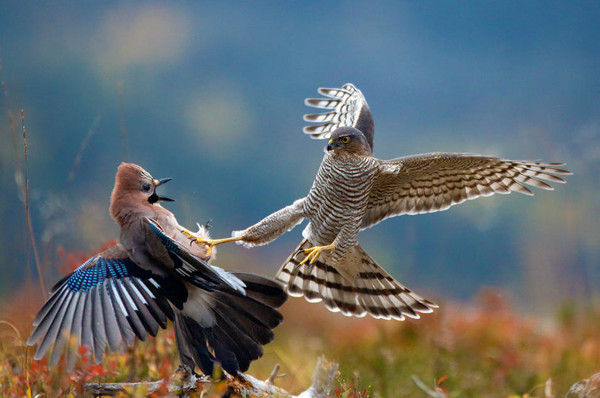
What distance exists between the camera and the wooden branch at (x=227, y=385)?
12.2ft

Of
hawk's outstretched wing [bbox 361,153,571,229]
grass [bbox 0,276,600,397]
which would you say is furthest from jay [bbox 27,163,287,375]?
hawk's outstretched wing [bbox 361,153,571,229]

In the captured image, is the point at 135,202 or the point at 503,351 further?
the point at 503,351

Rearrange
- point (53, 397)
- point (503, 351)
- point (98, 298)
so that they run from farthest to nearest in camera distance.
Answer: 1. point (503, 351)
2. point (98, 298)
3. point (53, 397)

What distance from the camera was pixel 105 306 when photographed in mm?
3820

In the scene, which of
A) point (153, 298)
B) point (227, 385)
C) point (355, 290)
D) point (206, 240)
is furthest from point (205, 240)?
point (355, 290)

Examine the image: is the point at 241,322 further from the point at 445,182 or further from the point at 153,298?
the point at 445,182

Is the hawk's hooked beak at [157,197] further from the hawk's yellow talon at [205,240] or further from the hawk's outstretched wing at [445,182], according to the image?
the hawk's outstretched wing at [445,182]

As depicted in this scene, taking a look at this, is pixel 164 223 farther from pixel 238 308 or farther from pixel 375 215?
pixel 375 215

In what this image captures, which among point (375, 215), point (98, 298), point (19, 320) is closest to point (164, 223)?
point (98, 298)

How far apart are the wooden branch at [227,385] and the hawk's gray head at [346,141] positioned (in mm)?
1373

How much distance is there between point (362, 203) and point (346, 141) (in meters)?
0.48

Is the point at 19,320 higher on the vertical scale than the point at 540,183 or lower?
lower

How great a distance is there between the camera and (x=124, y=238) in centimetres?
403

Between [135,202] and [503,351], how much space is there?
5.28m
